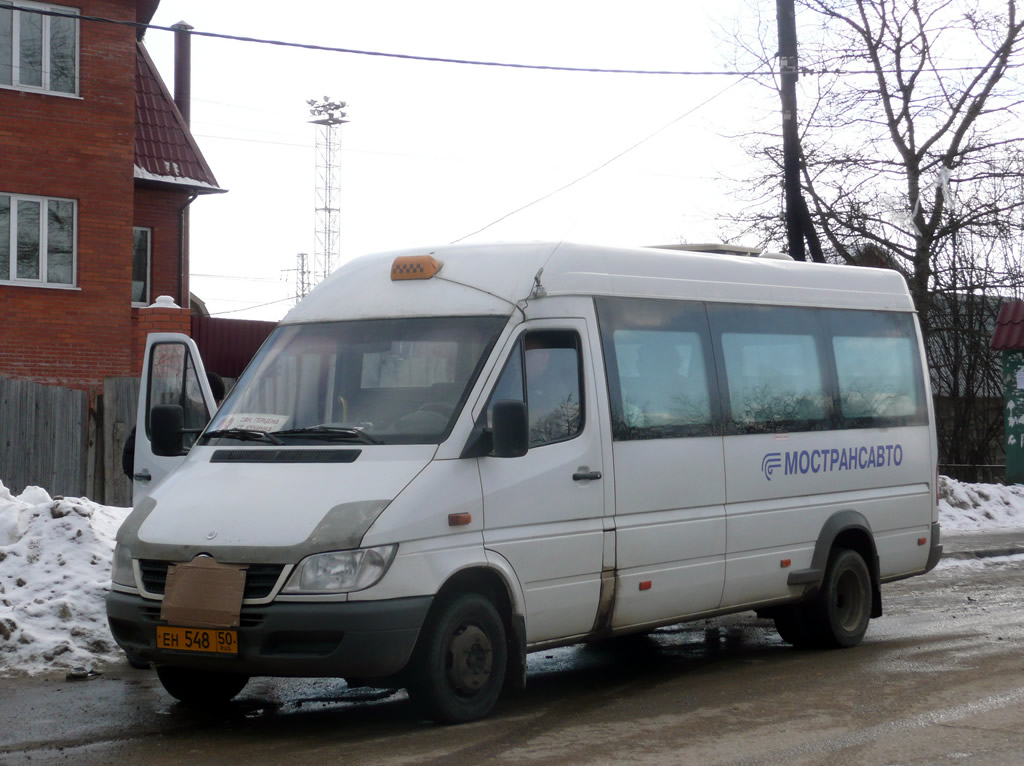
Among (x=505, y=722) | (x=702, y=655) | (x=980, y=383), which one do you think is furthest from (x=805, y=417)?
(x=980, y=383)

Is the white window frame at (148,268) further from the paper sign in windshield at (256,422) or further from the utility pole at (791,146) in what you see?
the paper sign in windshield at (256,422)

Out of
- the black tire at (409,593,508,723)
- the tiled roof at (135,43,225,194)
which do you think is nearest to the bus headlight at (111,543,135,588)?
the black tire at (409,593,508,723)

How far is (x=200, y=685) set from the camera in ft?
24.8

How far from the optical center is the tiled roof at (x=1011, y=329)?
2398cm

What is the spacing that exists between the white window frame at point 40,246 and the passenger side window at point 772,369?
15144mm

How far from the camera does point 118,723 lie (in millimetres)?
7262

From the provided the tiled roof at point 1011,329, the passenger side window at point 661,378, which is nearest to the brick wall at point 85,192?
the passenger side window at point 661,378

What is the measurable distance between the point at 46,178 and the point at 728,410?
1593 centimetres

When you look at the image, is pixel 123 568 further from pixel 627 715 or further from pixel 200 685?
pixel 627 715

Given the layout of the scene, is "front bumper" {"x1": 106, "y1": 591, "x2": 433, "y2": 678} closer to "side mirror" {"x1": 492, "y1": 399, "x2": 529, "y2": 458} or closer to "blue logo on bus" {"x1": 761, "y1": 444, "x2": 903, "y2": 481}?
"side mirror" {"x1": 492, "y1": 399, "x2": 529, "y2": 458}

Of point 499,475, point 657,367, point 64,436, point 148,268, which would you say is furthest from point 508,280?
point 148,268

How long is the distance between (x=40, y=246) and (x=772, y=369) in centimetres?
1558

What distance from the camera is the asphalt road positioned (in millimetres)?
6402

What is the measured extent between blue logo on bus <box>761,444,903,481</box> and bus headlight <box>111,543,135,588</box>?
412 centimetres
